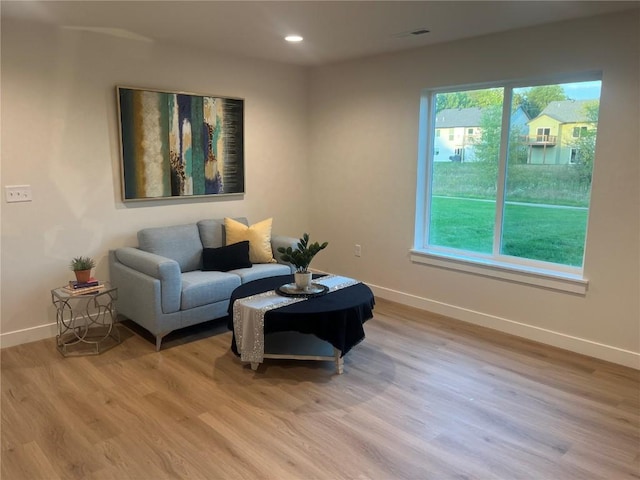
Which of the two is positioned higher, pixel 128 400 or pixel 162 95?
pixel 162 95

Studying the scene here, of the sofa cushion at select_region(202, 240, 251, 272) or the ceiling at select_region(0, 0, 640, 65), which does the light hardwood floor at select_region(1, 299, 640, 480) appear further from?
the ceiling at select_region(0, 0, 640, 65)

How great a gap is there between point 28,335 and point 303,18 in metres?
3.23

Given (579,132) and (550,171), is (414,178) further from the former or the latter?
(579,132)

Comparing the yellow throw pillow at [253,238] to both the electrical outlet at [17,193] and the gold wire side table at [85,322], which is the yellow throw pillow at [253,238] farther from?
the electrical outlet at [17,193]

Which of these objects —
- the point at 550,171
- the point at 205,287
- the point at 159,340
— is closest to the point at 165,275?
the point at 205,287

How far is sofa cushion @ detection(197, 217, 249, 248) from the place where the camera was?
435 centimetres

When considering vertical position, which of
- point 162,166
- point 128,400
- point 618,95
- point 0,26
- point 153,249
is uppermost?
point 0,26

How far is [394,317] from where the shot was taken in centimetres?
435

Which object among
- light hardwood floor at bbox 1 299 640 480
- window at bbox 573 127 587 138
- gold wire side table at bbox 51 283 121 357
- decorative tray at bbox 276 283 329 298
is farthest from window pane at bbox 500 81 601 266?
gold wire side table at bbox 51 283 121 357

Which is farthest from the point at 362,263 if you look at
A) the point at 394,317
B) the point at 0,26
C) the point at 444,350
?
the point at 0,26

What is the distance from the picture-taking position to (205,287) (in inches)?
147

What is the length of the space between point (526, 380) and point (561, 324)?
77 centimetres

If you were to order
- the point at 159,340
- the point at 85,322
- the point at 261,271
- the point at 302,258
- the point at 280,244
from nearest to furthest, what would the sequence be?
the point at 302,258 < the point at 159,340 < the point at 85,322 < the point at 261,271 < the point at 280,244

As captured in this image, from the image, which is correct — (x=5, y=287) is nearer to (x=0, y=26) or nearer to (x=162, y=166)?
(x=162, y=166)
